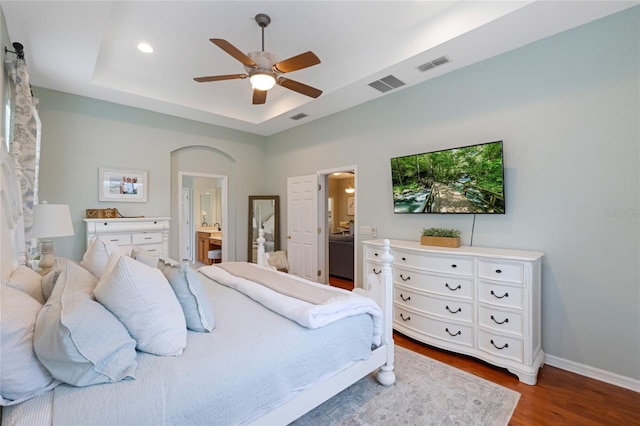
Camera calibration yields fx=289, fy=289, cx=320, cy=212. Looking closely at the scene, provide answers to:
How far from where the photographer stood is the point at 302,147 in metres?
5.21

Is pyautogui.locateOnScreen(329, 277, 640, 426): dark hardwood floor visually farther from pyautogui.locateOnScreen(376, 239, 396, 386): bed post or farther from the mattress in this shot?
the mattress

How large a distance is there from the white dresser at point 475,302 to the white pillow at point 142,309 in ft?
7.43

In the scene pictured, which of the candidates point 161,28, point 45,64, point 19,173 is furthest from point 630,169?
point 45,64

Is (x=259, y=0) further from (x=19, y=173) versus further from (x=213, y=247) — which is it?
(x=213, y=247)

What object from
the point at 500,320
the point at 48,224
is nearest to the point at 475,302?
the point at 500,320

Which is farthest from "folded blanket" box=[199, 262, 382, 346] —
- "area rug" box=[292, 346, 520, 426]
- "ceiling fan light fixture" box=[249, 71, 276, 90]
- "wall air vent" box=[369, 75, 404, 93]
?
"wall air vent" box=[369, 75, 404, 93]

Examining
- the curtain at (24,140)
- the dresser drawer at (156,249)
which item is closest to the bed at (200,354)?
the curtain at (24,140)

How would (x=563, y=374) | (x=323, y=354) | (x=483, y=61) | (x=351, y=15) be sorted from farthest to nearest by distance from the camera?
1. (x=483, y=61)
2. (x=351, y=15)
3. (x=563, y=374)
4. (x=323, y=354)

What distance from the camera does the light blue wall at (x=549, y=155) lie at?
230cm

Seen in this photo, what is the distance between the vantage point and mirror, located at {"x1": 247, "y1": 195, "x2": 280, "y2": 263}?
567 centimetres

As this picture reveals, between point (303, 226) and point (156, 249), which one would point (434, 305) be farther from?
point (156, 249)

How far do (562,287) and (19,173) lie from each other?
14.7 ft

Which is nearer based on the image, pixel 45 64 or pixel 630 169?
pixel 630 169

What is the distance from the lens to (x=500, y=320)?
2.46 meters
